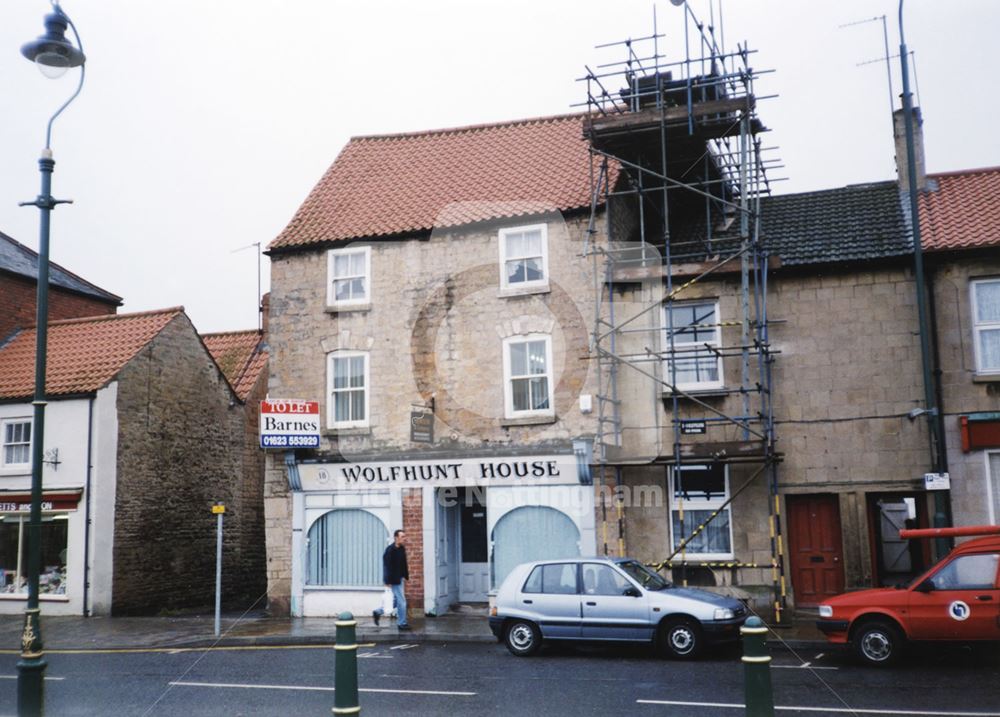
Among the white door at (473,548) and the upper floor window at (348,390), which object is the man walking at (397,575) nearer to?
the white door at (473,548)

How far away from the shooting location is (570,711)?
10820 millimetres

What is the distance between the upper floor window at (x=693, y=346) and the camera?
1978cm

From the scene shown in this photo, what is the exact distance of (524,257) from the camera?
834 inches

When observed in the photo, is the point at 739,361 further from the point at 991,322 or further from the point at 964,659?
the point at 964,659

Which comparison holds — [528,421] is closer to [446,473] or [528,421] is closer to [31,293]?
[446,473]

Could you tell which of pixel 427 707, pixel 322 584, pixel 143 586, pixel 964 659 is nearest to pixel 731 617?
pixel 964 659

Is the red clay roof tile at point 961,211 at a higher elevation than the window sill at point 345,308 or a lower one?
higher

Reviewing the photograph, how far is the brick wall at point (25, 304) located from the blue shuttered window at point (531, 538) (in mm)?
16768

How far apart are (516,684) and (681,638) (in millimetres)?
2930

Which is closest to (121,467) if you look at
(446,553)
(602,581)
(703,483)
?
(446,553)

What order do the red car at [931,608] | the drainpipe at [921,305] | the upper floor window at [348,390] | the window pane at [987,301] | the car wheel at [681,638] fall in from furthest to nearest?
the upper floor window at [348,390] < the window pane at [987,301] < the drainpipe at [921,305] < the car wheel at [681,638] < the red car at [931,608]

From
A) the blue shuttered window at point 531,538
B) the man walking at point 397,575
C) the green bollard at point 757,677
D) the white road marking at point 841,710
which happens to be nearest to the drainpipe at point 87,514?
the man walking at point 397,575

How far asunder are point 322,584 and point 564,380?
7338mm

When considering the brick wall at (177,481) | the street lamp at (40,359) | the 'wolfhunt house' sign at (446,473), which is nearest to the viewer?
the street lamp at (40,359)
